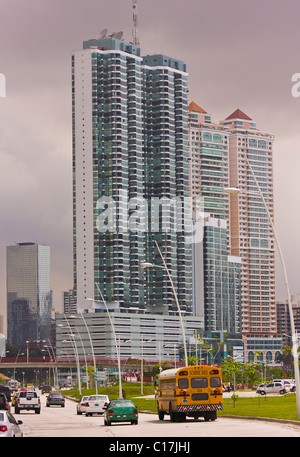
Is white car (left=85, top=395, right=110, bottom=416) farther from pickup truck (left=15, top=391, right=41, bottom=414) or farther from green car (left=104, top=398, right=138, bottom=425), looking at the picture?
green car (left=104, top=398, right=138, bottom=425)

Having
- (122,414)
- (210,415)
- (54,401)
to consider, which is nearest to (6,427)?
(122,414)

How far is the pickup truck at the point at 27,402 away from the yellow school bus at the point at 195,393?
24254 mm

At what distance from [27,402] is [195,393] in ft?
89.4

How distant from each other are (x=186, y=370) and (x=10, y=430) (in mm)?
21051

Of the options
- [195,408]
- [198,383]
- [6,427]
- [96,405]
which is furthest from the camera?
[96,405]

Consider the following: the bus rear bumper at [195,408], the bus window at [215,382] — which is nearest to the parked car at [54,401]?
the bus window at [215,382]

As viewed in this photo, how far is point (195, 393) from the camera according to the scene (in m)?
44.5

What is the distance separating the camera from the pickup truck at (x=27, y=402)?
67.6 m

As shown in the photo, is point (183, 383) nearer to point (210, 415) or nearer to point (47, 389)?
point (210, 415)

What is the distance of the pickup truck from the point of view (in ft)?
222

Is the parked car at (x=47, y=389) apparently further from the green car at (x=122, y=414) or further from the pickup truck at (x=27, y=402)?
the green car at (x=122, y=414)

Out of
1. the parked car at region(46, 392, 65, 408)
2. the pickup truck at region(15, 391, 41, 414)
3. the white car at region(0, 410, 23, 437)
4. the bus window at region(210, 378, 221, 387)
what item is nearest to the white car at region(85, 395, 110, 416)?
the pickup truck at region(15, 391, 41, 414)

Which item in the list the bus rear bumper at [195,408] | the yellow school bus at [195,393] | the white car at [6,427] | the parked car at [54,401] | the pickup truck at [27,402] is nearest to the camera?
the white car at [6,427]

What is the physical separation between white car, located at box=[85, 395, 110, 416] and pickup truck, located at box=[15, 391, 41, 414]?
672 cm
